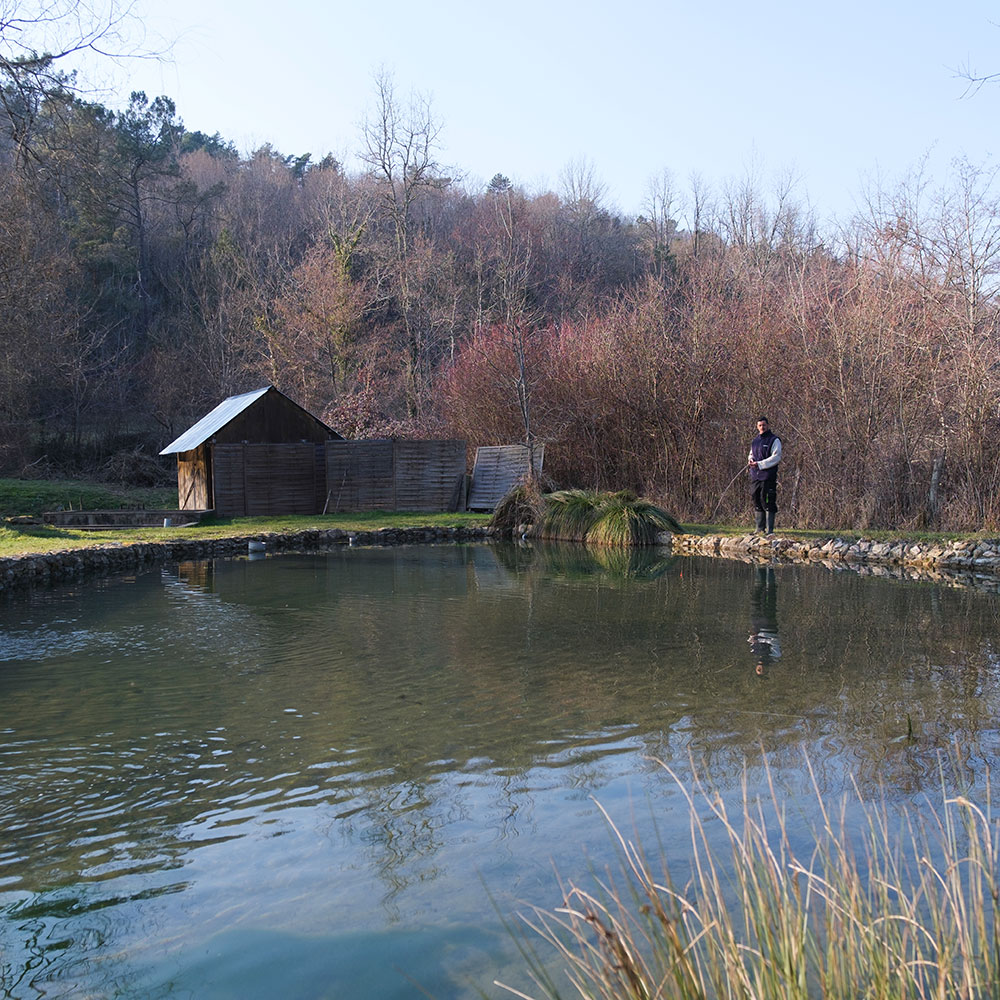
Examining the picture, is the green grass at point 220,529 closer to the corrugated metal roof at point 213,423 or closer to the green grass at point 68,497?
the corrugated metal roof at point 213,423

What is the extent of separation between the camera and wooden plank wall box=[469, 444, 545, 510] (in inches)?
757

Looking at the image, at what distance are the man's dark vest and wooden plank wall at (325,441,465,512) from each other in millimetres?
8088

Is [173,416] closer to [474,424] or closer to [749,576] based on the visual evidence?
[474,424]

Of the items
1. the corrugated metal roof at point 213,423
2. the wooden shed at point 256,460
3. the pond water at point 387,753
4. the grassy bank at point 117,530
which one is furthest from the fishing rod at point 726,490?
the corrugated metal roof at point 213,423

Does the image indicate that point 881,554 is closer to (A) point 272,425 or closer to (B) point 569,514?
(B) point 569,514

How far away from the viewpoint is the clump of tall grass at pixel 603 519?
15227mm

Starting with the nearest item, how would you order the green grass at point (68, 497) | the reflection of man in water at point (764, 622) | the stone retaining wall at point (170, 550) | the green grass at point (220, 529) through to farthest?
the reflection of man in water at point (764, 622)
the stone retaining wall at point (170, 550)
the green grass at point (220, 529)
the green grass at point (68, 497)

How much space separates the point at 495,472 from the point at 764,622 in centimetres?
1182

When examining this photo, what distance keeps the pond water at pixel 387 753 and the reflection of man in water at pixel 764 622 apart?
4 centimetres

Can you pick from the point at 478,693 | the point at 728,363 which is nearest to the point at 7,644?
the point at 478,693

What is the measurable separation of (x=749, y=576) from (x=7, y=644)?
7.96 m

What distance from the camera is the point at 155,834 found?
3.98m

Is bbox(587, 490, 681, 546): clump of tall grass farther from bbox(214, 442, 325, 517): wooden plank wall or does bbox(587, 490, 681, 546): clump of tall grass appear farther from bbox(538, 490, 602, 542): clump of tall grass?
bbox(214, 442, 325, 517): wooden plank wall

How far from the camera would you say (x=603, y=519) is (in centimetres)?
1555
